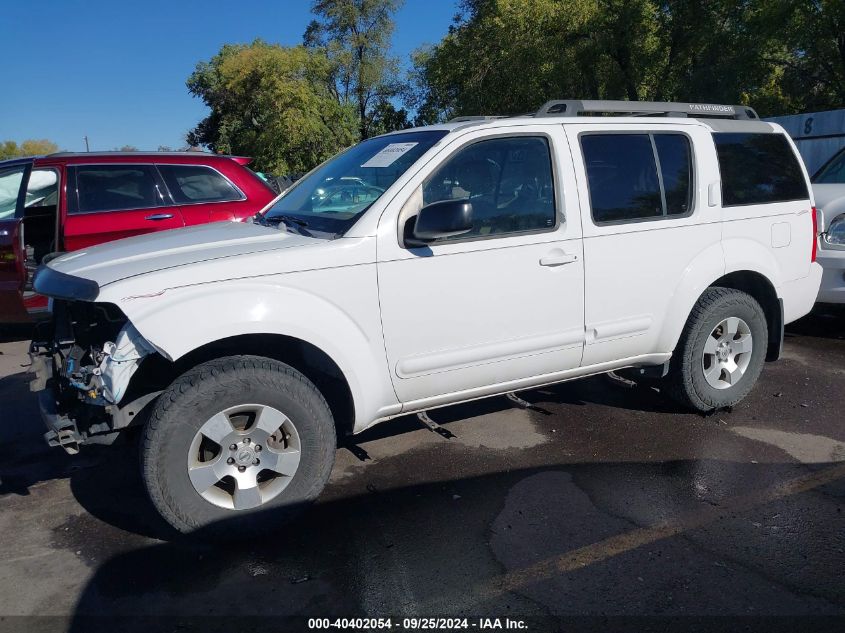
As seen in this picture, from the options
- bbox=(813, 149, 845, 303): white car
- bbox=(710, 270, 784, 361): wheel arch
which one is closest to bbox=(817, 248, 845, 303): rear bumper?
bbox=(813, 149, 845, 303): white car

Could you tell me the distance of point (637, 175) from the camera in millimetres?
4340

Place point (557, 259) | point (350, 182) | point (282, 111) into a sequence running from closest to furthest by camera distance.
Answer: point (557, 259)
point (350, 182)
point (282, 111)

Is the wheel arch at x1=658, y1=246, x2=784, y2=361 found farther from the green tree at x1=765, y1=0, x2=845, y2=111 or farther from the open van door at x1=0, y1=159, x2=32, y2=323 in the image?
the green tree at x1=765, y1=0, x2=845, y2=111

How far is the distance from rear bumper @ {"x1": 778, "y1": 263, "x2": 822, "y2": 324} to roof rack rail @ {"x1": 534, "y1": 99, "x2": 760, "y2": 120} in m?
1.20

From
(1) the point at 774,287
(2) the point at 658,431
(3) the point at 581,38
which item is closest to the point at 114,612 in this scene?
(2) the point at 658,431

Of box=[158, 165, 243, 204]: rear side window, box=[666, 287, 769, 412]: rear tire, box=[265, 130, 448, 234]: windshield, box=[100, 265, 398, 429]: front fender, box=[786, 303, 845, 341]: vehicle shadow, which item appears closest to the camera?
box=[100, 265, 398, 429]: front fender

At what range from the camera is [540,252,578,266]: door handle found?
12.8ft

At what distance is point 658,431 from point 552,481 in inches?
43.3

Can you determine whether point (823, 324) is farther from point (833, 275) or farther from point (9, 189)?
point (9, 189)

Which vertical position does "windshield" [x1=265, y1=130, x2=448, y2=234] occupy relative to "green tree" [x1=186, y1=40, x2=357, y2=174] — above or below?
below

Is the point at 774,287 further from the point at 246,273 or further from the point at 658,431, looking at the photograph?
the point at 246,273

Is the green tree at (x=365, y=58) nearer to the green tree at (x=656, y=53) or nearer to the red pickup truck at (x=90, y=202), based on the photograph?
the green tree at (x=656, y=53)

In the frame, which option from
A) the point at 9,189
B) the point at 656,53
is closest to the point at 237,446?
the point at 9,189

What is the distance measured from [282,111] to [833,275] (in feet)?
103
